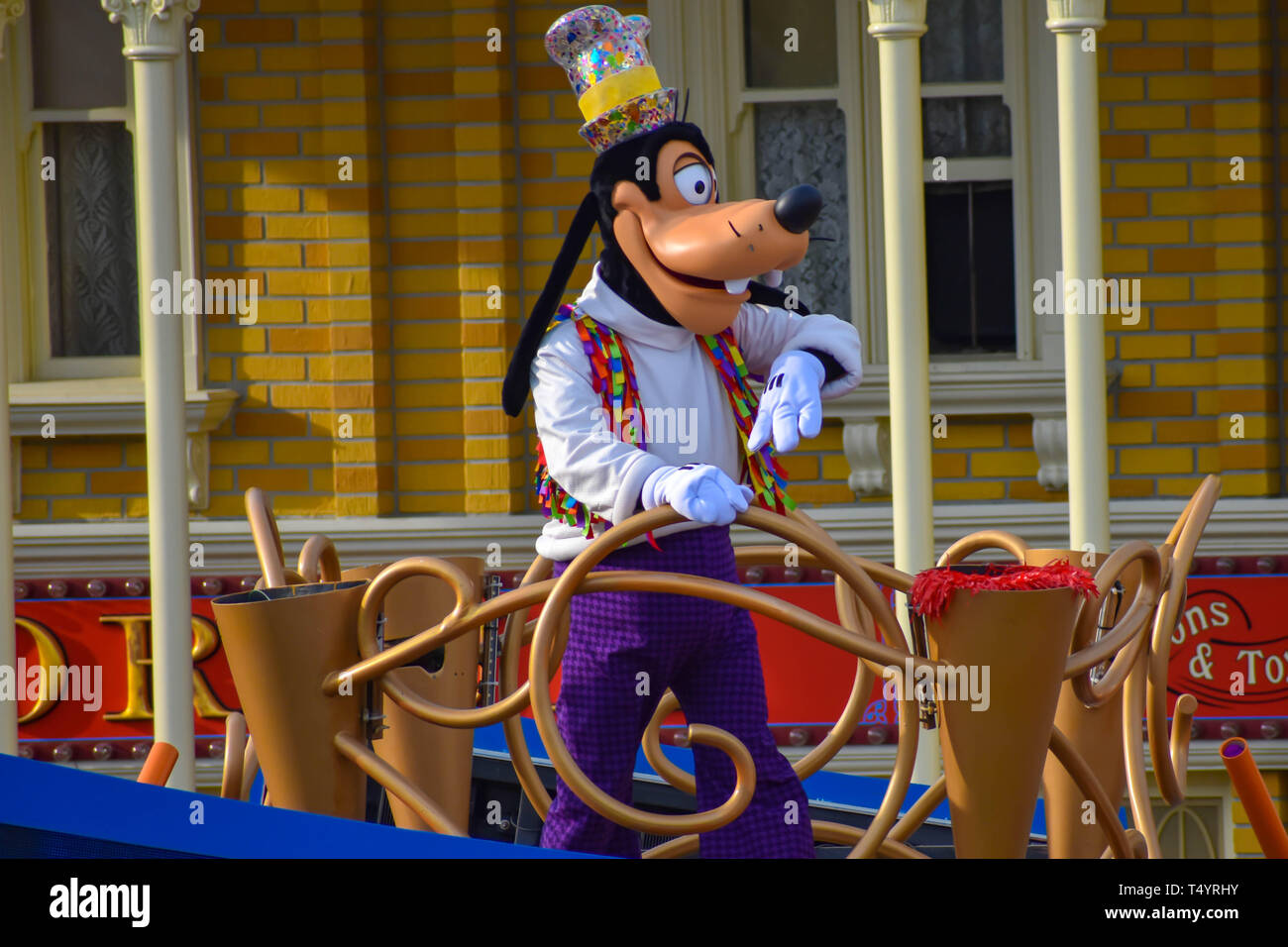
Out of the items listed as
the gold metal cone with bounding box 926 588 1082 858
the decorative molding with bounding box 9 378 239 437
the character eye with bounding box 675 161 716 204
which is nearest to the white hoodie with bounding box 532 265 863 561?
the character eye with bounding box 675 161 716 204

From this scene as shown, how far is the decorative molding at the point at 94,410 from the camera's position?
529 cm

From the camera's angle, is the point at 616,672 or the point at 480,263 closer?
the point at 616,672

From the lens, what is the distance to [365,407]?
5.36 m

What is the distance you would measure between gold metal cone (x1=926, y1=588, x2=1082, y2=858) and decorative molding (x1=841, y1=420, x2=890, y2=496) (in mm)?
2969

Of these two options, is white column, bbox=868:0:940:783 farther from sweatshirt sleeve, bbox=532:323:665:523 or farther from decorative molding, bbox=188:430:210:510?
decorative molding, bbox=188:430:210:510

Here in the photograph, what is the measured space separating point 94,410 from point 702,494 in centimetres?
348

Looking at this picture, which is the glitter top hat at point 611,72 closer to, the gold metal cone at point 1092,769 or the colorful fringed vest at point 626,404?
the colorful fringed vest at point 626,404

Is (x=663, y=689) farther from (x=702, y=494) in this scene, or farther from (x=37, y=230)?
(x=37, y=230)

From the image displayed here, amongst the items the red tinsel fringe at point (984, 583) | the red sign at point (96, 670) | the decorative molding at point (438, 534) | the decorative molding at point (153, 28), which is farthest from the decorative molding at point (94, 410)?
the red tinsel fringe at point (984, 583)

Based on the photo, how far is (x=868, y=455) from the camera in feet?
17.5
